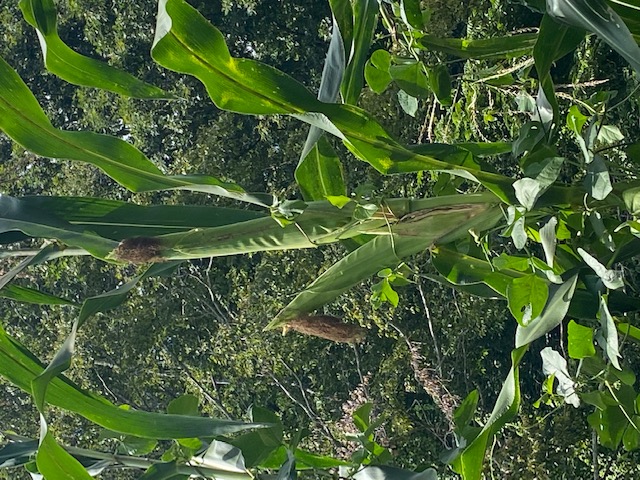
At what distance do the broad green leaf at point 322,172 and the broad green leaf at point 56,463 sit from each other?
0.34 m

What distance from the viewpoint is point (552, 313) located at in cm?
66

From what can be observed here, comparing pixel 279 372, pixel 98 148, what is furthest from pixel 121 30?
pixel 98 148

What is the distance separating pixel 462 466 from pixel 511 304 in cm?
15

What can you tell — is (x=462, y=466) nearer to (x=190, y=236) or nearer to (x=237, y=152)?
(x=190, y=236)

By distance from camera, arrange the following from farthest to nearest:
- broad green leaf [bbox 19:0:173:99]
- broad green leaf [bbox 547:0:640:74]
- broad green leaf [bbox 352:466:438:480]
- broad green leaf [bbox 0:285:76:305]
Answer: broad green leaf [bbox 0:285:76:305] → broad green leaf [bbox 352:466:438:480] → broad green leaf [bbox 19:0:173:99] → broad green leaf [bbox 547:0:640:74]

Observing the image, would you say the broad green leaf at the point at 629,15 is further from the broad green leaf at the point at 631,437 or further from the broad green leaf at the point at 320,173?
the broad green leaf at the point at 631,437

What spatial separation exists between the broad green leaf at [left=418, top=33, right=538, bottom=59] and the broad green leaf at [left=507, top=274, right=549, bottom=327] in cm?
25

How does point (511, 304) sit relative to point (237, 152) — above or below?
below

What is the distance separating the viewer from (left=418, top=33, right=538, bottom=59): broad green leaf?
29.8 inches

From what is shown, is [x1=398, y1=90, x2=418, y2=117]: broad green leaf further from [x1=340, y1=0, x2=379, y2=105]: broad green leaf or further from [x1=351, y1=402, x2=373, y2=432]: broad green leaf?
[x1=351, y1=402, x2=373, y2=432]: broad green leaf

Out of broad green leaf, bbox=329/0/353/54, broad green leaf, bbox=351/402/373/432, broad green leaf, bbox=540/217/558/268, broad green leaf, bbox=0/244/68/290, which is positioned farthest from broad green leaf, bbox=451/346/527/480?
broad green leaf, bbox=0/244/68/290

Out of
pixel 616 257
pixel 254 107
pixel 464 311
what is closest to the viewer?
pixel 254 107

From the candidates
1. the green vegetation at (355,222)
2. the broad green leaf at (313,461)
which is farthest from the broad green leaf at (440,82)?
the broad green leaf at (313,461)

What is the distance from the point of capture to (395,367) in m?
3.07
